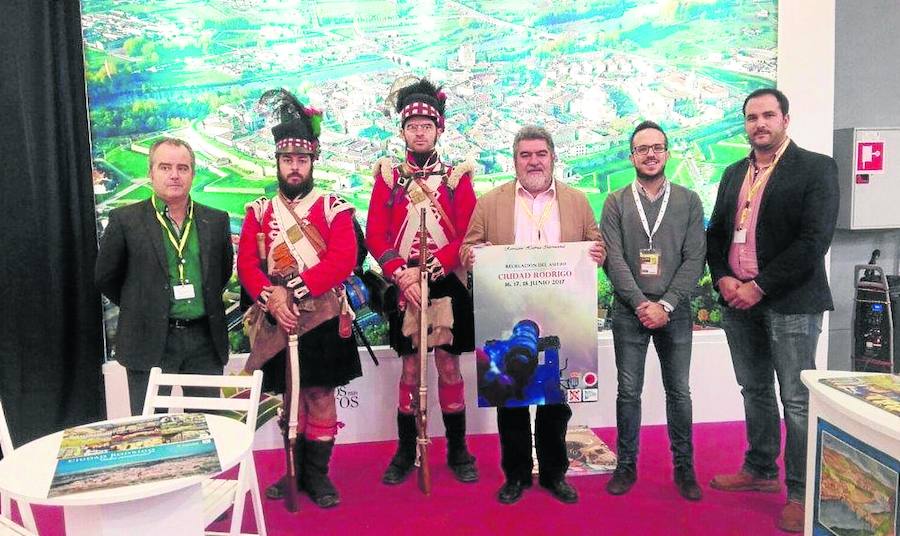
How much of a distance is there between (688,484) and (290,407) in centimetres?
184

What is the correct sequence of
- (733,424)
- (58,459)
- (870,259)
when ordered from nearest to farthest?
(58,459)
(733,424)
(870,259)

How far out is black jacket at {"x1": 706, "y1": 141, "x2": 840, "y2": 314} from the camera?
281 centimetres

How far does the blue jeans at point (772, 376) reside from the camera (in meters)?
2.88

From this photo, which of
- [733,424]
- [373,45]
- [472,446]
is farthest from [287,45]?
[733,424]

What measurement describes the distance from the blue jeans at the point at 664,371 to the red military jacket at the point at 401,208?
82 centimetres

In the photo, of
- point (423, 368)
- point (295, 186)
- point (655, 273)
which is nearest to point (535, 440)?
point (423, 368)

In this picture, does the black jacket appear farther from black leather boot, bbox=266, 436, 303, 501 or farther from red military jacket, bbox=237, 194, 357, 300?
black leather boot, bbox=266, 436, 303, 501

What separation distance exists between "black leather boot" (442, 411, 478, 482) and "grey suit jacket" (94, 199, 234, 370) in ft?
3.99

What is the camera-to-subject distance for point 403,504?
3178 mm

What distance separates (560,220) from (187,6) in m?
2.55

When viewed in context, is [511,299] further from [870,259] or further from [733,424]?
[870,259]

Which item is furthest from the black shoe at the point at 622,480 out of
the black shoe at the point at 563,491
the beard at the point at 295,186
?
the beard at the point at 295,186

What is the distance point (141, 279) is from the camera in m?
2.88

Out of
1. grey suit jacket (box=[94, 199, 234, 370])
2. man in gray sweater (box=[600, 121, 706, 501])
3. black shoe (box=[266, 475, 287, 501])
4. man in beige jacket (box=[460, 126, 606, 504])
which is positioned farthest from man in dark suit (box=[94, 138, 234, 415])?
man in gray sweater (box=[600, 121, 706, 501])
